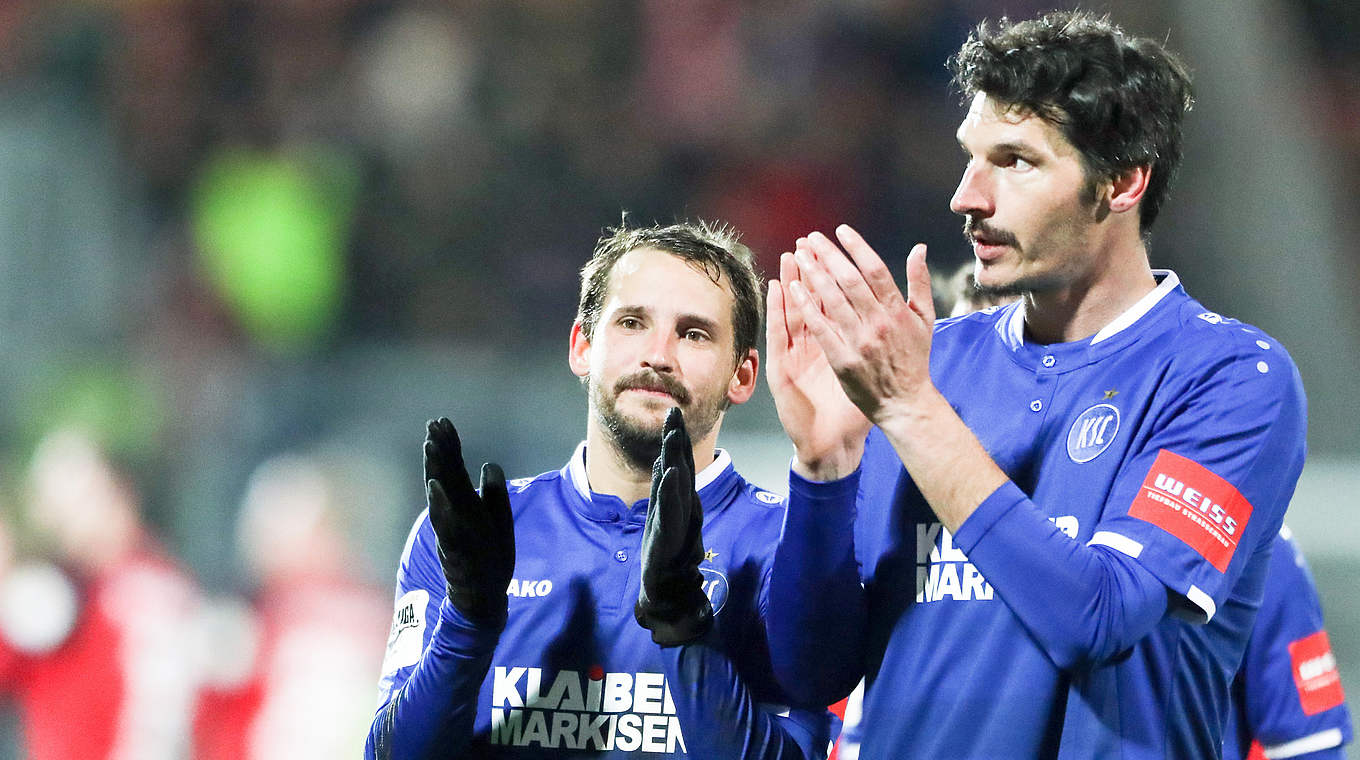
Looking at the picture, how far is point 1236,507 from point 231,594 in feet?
17.1

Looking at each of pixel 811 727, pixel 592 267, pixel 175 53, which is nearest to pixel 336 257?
pixel 175 53

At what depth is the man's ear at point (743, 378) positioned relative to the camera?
2.87 m

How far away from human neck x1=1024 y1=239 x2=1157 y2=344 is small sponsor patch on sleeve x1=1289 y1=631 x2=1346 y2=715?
1196mm

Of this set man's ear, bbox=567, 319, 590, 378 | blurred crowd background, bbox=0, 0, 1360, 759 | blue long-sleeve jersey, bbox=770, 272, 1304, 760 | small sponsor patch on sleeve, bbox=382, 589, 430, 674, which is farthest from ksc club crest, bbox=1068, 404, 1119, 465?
blurred crowd background, bbox=0, 0, 1360, 759

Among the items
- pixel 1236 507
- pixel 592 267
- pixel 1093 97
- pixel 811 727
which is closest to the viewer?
pixel 1236 507

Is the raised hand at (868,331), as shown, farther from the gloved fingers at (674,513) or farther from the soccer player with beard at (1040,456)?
the gloved fingers at (674,513)

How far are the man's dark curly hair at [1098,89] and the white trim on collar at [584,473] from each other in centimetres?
84

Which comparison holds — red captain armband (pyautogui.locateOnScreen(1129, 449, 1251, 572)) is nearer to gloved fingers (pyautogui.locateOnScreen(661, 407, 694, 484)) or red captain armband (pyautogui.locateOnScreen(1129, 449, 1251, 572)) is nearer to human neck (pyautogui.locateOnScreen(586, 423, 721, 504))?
gloved fingers (pyautogui.locateOnScreen(661, 407, 694, 484))

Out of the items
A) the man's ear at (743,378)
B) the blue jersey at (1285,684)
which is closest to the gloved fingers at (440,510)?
the man's ear at (743,378)

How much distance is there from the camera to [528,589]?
273cm

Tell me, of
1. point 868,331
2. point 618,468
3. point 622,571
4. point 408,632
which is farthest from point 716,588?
point 868,331

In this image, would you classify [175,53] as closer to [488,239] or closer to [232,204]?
[232,204]

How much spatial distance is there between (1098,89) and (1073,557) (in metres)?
0.75

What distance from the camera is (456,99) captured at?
27.1ft
